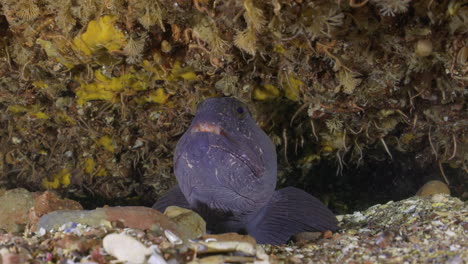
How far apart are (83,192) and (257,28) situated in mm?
4517

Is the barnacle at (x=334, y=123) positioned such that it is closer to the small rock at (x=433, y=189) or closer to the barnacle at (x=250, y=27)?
the small rock at (x=433, y=189)

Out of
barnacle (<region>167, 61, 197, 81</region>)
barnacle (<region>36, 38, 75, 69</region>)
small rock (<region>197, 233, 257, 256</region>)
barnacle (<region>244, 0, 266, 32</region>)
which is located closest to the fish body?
barnacle (<region>167, 61, 197, 81</region>)

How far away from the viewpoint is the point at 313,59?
10.2 feet

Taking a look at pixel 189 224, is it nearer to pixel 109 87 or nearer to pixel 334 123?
pixel 109 87

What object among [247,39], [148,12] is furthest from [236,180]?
[148,12]

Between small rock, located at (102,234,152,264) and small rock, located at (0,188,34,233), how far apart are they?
7.98 feet

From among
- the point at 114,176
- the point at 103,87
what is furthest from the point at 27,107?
the point at 114,176

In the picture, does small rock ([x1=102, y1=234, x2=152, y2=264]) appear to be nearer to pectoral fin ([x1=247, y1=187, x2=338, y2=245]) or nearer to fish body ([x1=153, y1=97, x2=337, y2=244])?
fish body ([x1=153, y1=97, x2=337, y2=244])

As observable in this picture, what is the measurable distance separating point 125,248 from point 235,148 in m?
1.61

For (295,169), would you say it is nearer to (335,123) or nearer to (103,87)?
(335,123)

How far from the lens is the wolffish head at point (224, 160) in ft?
10.0

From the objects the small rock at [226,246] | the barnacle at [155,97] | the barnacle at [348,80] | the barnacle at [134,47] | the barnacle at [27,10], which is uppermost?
the barnacle at [27,10]

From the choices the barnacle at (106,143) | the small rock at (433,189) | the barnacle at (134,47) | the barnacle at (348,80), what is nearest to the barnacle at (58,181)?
the barnacle at (106,143)

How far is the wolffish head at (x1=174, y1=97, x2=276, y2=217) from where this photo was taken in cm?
305
